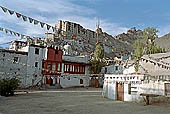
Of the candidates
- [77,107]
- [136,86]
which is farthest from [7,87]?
[136,86]

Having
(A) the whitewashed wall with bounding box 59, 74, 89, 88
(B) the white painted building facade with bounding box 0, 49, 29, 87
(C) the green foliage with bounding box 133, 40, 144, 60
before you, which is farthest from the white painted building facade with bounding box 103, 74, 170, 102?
(C) the green foliage with bounding box 133, 40, 144, 60

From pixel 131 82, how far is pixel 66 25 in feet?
356

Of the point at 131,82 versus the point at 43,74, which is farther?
the point at 43,74

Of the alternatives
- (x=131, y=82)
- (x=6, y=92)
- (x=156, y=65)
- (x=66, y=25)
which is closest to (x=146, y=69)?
(x=156, y=65)

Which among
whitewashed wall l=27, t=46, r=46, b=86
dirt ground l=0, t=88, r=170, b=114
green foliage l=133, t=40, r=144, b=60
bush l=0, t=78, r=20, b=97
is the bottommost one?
dirt ground l=0, t=88, r=170, b=114

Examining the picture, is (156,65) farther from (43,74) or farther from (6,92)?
(43,74)

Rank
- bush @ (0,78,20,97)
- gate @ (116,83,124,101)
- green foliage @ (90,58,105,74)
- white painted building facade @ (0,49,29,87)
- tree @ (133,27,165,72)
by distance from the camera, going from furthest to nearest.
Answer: tree @ (133,27,165,72), green foliage @ (90,58,105,74), white painted building facade @ (0,49,29,87), bush @ (0,78,20,97), gate @ (116,83,124,101)

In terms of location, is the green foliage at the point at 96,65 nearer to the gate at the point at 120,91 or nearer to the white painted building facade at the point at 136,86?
the white painted building facade at the point at 136,86

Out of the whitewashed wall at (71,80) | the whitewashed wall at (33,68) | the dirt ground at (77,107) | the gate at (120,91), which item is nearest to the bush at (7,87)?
the dirt ground at (77,107)

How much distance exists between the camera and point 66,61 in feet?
138

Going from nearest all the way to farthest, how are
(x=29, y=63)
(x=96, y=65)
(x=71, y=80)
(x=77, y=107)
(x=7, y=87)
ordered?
(x=77, y=107) → (x=7, y=87) → (x=29, y=63) → (x=71, y=80) → (x=96, y=65)

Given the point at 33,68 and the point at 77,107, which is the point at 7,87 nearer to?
the point at 77,107

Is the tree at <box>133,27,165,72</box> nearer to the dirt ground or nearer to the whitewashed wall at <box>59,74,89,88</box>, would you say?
the whitewashed wall at <box>59,74,89,88</box>

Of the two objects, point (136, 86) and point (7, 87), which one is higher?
point (136, 86)
